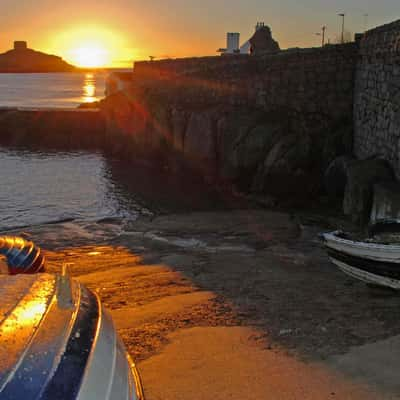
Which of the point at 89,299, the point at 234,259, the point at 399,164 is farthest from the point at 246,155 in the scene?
the point at 89,299

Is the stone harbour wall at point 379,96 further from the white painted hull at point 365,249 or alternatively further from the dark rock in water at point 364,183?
the white painted hull at point 365,249

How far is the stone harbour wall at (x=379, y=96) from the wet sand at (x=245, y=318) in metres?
3.22

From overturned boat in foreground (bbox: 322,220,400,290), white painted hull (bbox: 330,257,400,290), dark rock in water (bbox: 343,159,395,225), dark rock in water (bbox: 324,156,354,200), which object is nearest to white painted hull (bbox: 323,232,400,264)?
overturned boat in foreground (bbox: 322,220,400,290)

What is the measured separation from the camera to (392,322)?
19.8 ft

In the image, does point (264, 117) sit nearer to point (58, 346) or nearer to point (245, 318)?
point (245, 318)

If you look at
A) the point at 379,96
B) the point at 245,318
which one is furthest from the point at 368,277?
the point at 379,96

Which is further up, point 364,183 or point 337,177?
point 364,183

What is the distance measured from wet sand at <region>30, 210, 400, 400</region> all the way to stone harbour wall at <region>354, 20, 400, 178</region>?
3221 mm

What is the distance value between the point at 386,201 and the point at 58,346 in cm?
1043

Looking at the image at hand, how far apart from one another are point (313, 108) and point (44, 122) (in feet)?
72.8

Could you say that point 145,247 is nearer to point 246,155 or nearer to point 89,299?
point 246,155

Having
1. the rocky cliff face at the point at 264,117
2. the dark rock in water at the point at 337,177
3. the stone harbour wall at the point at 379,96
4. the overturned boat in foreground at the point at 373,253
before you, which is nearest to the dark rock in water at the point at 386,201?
the stone harbour wall at the point at 379,96

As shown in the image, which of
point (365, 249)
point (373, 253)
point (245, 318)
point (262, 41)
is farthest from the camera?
point (262, 41)

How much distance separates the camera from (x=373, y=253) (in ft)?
23.6
